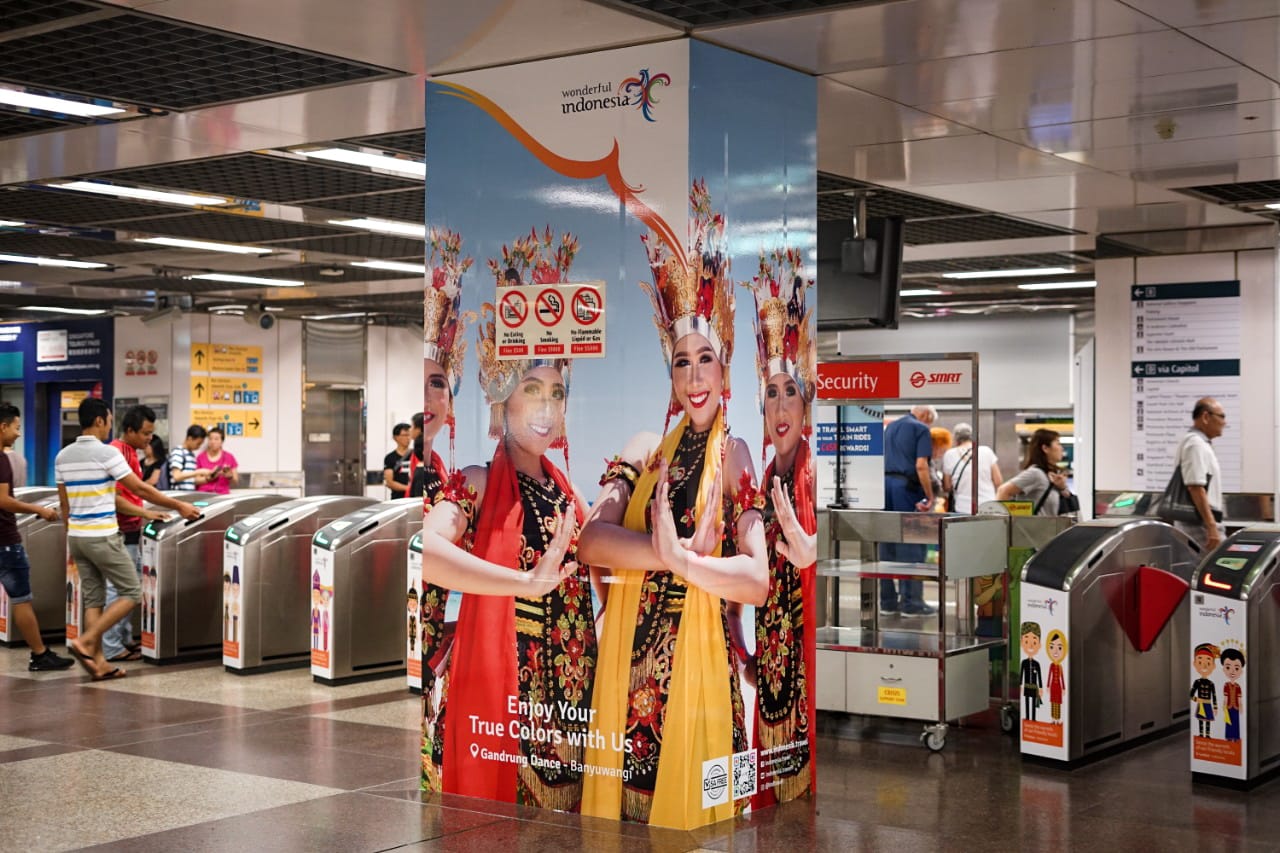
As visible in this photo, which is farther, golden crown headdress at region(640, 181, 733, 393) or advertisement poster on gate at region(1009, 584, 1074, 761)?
advertisement poster on gate at region(1009, 584, 1074, 761)

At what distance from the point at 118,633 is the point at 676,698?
233 inches

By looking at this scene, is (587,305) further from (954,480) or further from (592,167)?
(954,480)

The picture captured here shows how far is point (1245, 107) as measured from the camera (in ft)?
22.8

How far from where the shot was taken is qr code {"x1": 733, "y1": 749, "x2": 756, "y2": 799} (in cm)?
568

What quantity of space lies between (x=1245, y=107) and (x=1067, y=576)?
241 centimetres

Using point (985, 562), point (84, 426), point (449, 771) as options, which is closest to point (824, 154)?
point (985, 562)

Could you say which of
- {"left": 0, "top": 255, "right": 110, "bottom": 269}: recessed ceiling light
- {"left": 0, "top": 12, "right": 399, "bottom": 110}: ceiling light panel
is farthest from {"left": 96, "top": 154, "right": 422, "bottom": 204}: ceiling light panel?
{"left": 0, "top": 255, "right": 110, "bottom": 269}: recessed ceiling light

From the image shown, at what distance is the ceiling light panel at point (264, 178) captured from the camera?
846 cm

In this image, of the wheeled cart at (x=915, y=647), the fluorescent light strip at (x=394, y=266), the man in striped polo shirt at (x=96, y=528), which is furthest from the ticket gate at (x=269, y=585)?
the wheeled cart at (x=915, y=647)

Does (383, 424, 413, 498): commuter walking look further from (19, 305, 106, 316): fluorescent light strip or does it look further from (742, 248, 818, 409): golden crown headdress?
(742, 248, 818, 409): golden crown headdress

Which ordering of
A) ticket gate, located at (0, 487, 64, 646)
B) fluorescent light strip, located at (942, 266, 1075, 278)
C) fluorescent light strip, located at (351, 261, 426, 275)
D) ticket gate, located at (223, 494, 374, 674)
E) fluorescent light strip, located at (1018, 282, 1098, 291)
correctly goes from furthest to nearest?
fluorescent light strip, located at (1018, 282, 1098, 291)
fluorescent light strip, located at (942, 266, 1075, 278)
fluorescent light strip, located at (351, 261, 426, 275)
ticket gate, located at (0, 487, 64, 646)
ticket gate, located at (223, 494, 374, 674)

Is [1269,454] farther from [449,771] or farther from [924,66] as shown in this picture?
[449,771]

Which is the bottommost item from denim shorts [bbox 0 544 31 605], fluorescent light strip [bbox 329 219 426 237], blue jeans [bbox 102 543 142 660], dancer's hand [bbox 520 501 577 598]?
blue jeans [bbox 102 543 142 660]

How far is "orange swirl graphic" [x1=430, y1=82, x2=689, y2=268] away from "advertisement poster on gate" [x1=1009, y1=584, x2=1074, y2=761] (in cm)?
263
